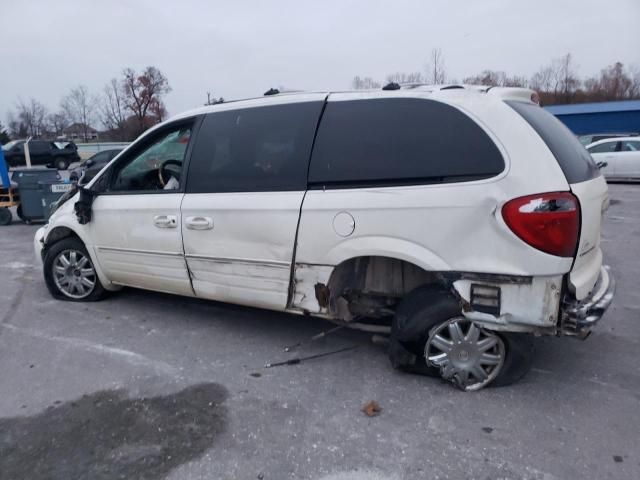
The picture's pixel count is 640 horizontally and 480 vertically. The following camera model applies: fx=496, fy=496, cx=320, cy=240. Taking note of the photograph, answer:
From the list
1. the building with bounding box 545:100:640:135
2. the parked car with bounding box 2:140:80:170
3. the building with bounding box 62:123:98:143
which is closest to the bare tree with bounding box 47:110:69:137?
the building with bounding box 62:123:98:143

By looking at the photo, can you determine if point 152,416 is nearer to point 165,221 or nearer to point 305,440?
point 305,440

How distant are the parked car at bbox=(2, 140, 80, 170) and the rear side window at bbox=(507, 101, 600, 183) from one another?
32.7 m

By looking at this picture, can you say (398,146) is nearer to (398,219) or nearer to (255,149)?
(398,219)

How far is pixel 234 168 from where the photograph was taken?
379 centimetres

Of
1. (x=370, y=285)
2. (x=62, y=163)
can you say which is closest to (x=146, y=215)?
(x=370, y=285)

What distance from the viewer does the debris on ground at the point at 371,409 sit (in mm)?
3006

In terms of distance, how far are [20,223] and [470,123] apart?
37.2 feet

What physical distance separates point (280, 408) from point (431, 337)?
1.06 meters

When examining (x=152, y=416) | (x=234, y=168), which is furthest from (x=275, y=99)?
(x=152, y=416)

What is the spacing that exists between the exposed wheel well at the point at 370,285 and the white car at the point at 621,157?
14.5m

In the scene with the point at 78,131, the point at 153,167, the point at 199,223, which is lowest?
the point at 199,223

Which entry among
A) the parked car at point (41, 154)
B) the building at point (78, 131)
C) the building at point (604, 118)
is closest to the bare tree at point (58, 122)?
the building at point (78, 131)

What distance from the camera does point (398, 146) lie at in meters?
3.16

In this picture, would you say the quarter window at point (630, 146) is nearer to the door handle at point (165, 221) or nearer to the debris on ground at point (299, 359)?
the debris on ground at point (299, 359)
